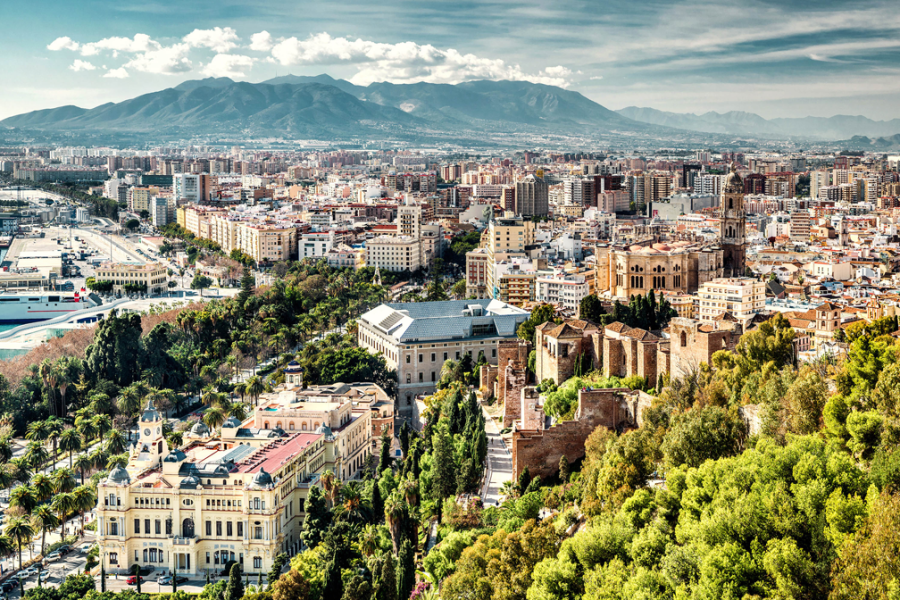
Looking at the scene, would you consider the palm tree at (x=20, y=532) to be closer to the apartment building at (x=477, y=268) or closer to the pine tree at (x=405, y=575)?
the pine tree at (x=405, y=575)

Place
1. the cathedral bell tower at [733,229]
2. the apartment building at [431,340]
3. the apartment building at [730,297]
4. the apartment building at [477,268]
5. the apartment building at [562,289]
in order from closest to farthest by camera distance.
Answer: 1. the apartment building at [431,340]
2. the apartment building at [730,297]
3. the cathedral bell tower at [733,229]
4. the apartment building at [562,289]
5. the apartment building at [477,268]

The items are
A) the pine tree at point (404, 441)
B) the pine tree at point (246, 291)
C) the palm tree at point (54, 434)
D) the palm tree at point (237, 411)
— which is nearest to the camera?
the pine tree at point (404, 441)

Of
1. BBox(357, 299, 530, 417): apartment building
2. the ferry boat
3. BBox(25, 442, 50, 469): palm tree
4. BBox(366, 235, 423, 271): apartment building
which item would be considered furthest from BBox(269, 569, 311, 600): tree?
BBox(366, 235, 423, 271): apartment building

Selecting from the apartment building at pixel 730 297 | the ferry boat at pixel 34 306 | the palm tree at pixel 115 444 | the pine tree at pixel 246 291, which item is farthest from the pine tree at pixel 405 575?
the ferry boat at pixel 34 306

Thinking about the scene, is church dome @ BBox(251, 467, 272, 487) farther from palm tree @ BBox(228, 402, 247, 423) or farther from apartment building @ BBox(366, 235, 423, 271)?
apartment building @ BBox(366, 235, 423, 271)

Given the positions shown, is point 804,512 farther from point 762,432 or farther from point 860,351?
point 860,351
